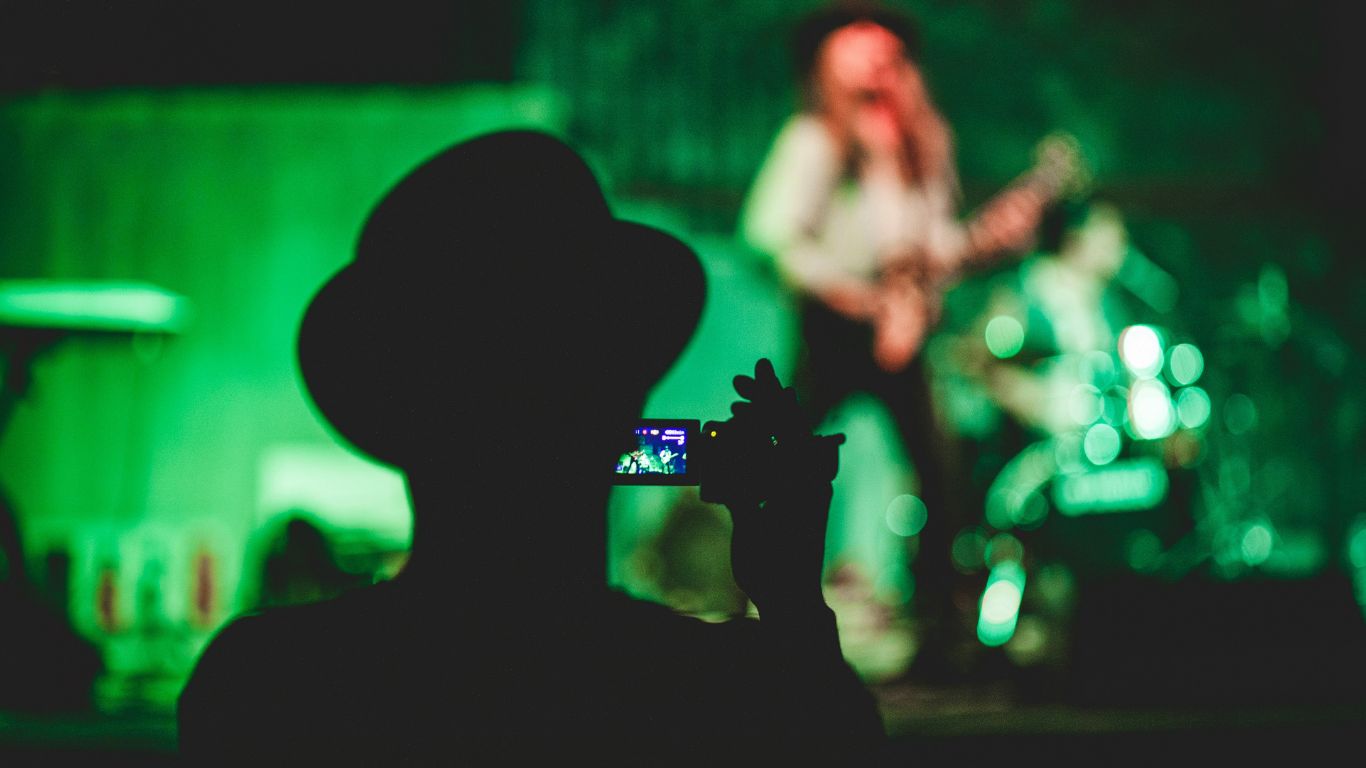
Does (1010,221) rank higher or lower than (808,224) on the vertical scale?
higher

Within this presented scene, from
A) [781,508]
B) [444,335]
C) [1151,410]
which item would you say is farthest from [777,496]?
[1151,410]

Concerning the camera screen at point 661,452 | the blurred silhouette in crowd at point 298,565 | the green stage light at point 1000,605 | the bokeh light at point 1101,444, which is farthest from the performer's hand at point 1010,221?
the camera screen at point 661,452

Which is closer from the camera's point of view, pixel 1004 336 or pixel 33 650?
pixel 33 650

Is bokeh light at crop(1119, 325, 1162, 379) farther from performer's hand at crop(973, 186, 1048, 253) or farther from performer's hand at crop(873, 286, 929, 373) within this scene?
performer's hand at crop(873, 286, 929, 373)

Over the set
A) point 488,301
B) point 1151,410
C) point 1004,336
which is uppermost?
point 1004,336

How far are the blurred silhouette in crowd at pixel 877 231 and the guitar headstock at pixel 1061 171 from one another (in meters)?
0.04

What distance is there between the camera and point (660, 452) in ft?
3.64

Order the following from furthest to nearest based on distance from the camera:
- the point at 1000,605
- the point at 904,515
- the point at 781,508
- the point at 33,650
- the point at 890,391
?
1. the point at 904,515
2. the point at 890,391
3. the point at 1000,605
4. the point at 33,650
5. the point at 781,508

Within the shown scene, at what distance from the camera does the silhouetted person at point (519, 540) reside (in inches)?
34.3

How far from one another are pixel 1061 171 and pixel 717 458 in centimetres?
354

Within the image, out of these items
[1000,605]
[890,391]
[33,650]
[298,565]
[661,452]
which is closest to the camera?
[661,452]

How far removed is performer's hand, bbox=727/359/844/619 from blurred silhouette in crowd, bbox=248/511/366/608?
8.58 feet

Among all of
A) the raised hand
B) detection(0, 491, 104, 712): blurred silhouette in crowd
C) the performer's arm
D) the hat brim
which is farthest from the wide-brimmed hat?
the performer's arm

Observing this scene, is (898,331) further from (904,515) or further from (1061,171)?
(1061,171)
